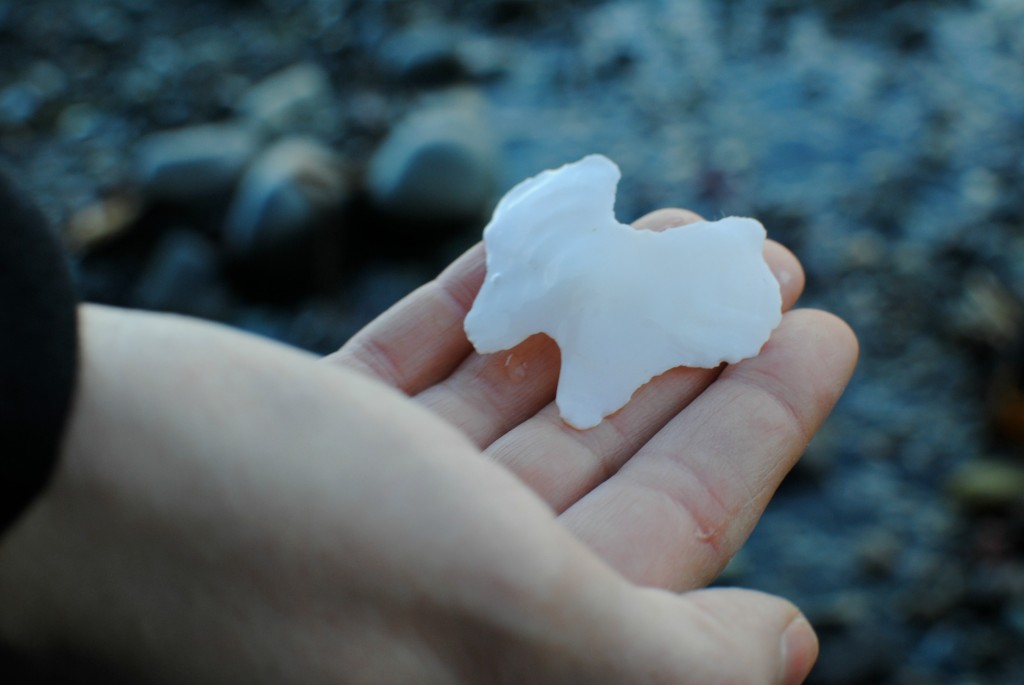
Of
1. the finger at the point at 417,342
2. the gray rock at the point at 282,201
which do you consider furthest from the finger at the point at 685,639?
the gray rock at the point at 282,201

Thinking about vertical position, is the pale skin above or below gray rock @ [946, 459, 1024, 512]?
above

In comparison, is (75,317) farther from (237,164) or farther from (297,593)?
(237,164)

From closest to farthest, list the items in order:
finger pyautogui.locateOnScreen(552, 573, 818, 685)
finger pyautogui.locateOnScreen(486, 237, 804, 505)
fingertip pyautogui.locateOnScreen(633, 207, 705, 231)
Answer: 1. finger pyautogui.locateOnScreen(552, 573, 818, 685)
2. finger pyautogui.locateOnScreen(486, 237, 804, 505)
3. fingertip pyautogui.locateOnScreen(633, 207, 705, 231)

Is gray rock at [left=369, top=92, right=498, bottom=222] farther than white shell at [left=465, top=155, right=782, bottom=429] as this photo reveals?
Yes

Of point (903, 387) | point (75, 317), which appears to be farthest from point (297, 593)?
point (903, 387)

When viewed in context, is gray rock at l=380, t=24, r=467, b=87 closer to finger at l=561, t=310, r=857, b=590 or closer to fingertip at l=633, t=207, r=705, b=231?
fingertip at l=633, t=207, r=705, b=231

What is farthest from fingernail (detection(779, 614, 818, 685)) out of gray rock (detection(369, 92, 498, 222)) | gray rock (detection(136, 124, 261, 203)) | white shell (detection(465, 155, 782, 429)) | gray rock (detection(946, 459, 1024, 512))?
gray rock (detection(136, 124, 261, 203))

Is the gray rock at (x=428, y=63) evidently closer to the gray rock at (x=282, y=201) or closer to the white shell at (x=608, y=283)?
the gray rock at (x=282, y=201)

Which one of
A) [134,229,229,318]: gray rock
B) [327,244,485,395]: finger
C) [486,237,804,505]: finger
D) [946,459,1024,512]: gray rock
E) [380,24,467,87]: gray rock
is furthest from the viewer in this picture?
[380,24,467,87]: gray rock
